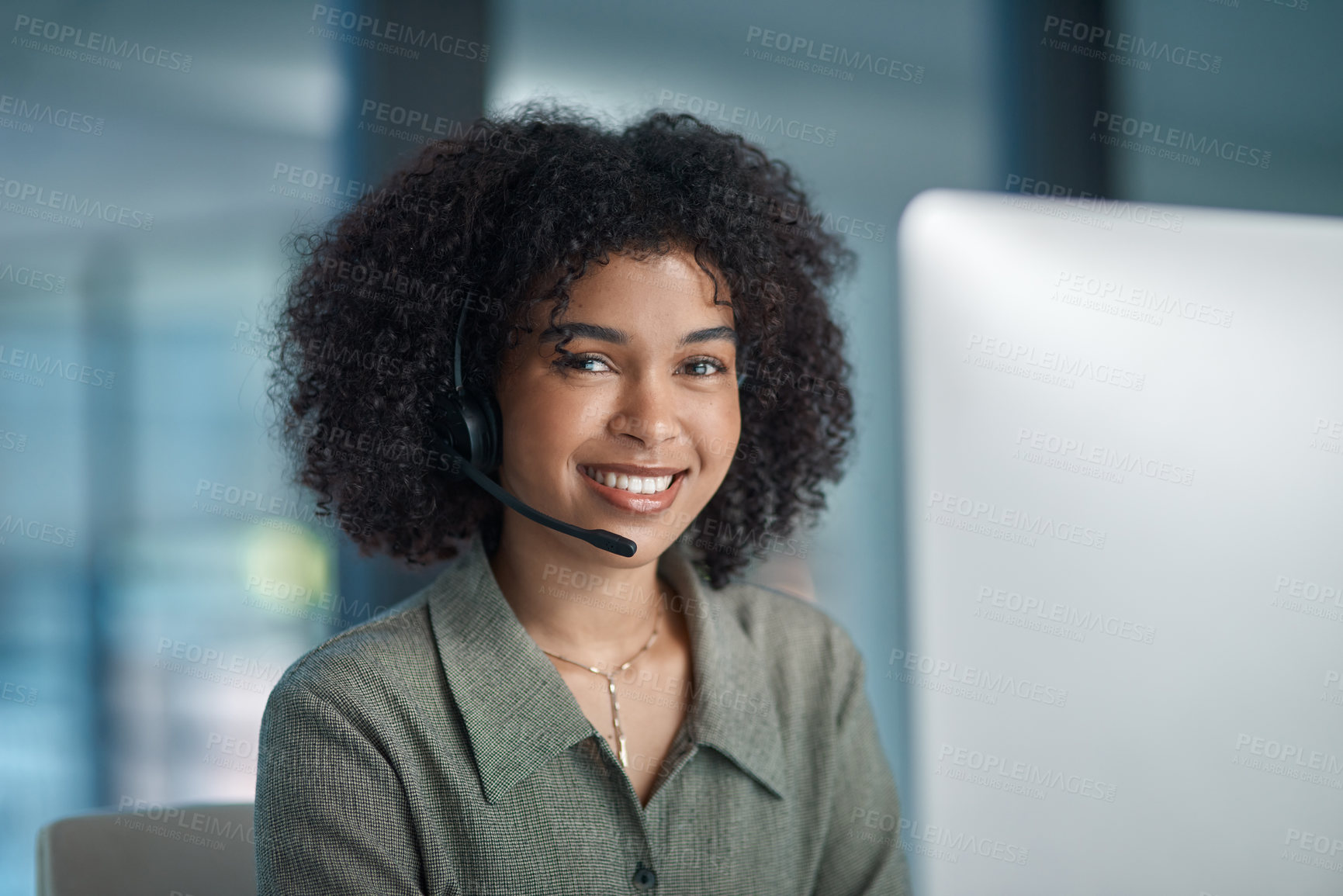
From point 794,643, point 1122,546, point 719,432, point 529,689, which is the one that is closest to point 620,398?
point 719,432

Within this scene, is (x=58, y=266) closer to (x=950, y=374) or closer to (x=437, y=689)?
(x=437, y=689)

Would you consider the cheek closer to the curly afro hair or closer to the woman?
the woman

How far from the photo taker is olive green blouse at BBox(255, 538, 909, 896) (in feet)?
3.61

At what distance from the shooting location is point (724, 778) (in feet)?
4.27

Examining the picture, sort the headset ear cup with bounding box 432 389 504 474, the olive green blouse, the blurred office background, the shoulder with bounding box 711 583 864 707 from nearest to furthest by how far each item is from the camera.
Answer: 1. the olive green blouse
2. the headset ear cup with bounding box 432 389 504 474
3. the shoulder with bounding box 711 583 864 707
4. the blurred office background

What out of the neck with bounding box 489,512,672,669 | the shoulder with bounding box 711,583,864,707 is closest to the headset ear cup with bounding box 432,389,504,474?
the neck with bounding box 489,512,672,669

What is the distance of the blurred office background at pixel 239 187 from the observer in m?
1.80

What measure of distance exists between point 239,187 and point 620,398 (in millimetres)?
1149

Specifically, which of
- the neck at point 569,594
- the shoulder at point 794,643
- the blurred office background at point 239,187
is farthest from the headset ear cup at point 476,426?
the blurred office background at point 239,187

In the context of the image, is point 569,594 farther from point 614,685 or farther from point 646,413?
point 646,413

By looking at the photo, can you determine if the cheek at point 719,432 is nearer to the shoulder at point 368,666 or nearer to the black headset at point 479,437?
the black headset at point 479,437

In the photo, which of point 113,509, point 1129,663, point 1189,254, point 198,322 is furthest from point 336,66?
point 1129,663

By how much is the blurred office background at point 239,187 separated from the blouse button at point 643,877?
2.87 ft

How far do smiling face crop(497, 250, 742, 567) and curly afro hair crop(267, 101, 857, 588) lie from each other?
1.2 inches
